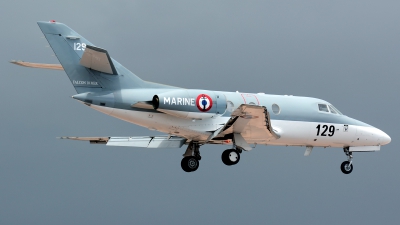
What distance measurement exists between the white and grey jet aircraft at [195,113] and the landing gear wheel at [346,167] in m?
0.05

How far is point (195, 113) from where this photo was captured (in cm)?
3391

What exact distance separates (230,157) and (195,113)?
2.60 metres

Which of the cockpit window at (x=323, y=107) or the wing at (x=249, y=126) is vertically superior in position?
the cockpit window at (x=323, y=107)

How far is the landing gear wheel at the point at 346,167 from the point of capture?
4006 centimetres

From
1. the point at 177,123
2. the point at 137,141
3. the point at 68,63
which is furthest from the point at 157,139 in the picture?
the point at 68,63

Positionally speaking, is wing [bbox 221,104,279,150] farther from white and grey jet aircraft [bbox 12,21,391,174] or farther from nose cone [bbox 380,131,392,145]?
nose cone [bbox 380,131,392,145]

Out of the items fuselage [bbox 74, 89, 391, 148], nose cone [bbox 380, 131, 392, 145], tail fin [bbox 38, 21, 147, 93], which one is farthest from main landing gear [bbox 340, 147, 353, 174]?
tail fin [bbox 38, 21, 147, 93]

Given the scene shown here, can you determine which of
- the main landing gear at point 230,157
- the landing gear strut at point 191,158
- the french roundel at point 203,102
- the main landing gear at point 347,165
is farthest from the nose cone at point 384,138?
the french roundel at point 203,102

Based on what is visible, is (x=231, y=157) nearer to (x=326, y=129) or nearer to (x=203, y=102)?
(x=203, y=102)

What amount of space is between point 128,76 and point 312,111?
9793mm

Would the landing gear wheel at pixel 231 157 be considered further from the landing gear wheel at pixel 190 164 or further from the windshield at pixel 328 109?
the windshield at pixel 328 109

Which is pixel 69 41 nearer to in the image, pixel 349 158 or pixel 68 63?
pixel 68 63

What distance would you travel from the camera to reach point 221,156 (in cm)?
3494

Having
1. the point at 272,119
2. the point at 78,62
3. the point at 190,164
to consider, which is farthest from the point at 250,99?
the point at 78,62
